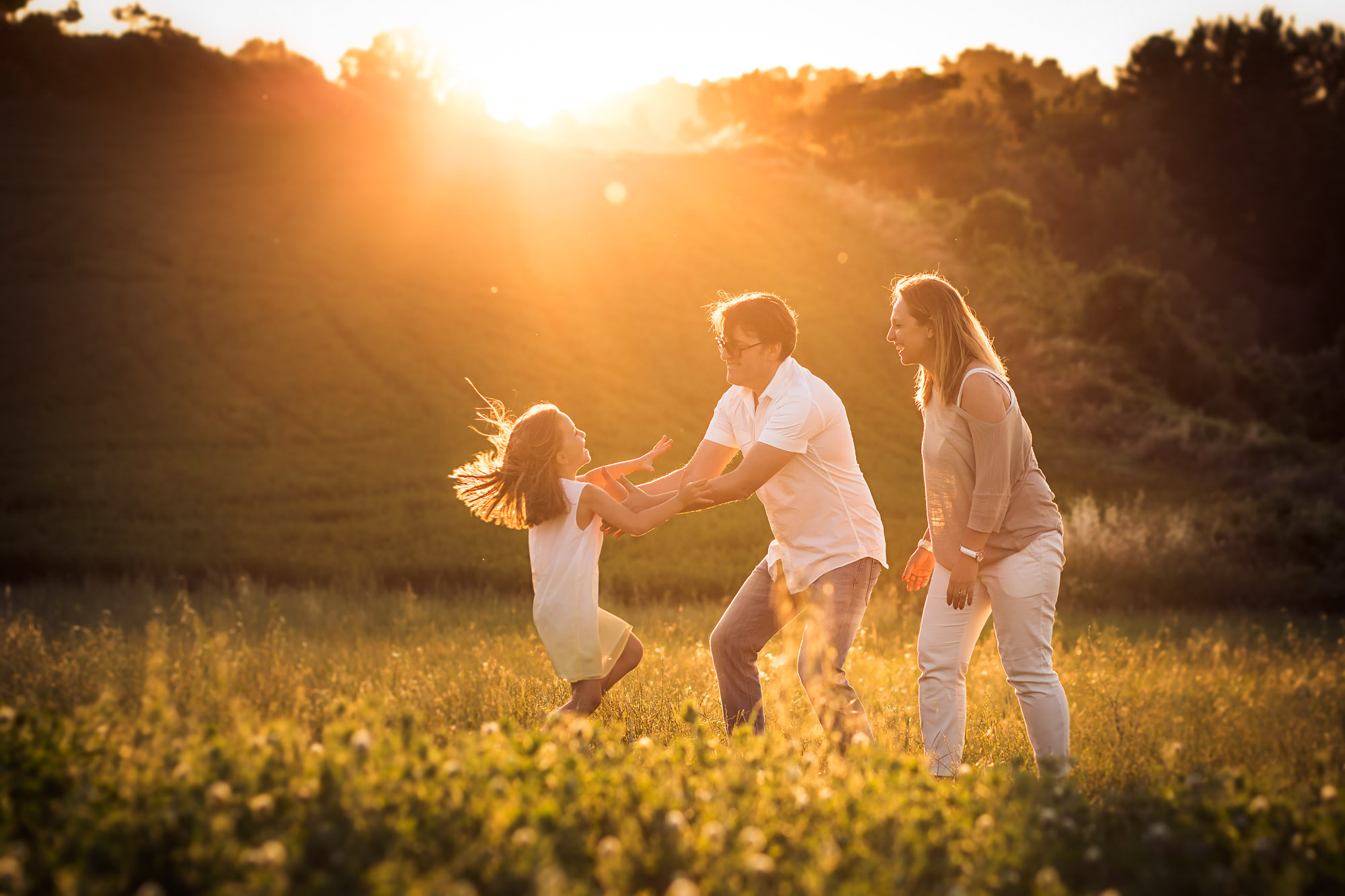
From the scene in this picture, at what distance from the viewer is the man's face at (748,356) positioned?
5352 millimetres

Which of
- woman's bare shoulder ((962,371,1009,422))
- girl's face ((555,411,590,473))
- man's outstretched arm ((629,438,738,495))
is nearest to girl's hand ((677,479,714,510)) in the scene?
man's outstretched arm ((629,438,738,495))

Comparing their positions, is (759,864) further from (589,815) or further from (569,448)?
(569,448)

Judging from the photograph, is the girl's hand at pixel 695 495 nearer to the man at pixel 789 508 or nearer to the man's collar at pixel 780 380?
the man at pixel 789 508

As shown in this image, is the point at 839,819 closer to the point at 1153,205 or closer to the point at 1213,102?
the point at 1153,205

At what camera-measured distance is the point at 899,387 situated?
2959cm

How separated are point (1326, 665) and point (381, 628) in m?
9.03

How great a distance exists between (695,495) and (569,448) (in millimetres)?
746

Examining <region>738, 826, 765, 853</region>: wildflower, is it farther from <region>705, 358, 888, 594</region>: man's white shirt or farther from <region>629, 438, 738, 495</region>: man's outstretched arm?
<region>629, 438, 738, 495</region>: man's outstretched arm

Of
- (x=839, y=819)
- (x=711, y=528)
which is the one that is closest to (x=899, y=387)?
(x=711, y=528)

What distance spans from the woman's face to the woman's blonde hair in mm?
18

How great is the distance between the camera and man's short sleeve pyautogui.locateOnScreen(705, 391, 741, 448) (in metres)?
5.70

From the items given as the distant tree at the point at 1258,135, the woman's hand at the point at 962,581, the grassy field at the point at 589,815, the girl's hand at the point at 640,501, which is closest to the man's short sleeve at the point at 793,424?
the girl's hand at the point at 640,501

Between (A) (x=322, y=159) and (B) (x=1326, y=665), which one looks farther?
(A) (x=322, y=159)

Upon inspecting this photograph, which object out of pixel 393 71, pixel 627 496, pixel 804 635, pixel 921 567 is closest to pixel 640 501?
pixel 627 496
